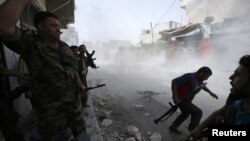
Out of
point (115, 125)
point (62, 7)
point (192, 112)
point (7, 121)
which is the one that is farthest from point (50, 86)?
point (62, 7)

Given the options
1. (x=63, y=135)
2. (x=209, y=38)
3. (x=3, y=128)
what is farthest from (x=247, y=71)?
(x=209, y=38)

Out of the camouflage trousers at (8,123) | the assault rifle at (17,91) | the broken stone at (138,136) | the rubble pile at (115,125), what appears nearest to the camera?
the camouflage trousers at (8,123)

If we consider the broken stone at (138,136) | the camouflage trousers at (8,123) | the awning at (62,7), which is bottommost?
the broken stone at (138,136)

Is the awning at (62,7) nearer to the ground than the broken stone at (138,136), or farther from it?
farther from it

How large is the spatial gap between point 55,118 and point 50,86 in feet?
0.92

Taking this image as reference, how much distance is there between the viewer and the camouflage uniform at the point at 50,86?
1.79 m

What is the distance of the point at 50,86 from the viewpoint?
183 centimetres

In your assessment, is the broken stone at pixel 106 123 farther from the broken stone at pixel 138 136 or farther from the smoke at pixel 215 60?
the smoke at pixel 215 60

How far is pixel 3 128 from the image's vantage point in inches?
92.4

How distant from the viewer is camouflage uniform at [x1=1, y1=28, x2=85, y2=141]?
179 centimetres

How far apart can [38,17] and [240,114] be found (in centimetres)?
184

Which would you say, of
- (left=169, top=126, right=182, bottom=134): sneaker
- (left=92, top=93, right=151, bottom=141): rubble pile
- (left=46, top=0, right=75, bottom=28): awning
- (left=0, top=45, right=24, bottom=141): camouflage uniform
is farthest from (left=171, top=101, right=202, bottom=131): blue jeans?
(left=46, top=0, right=75, bottom=28): awning

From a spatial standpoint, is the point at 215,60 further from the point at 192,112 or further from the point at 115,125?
the point at 115,125

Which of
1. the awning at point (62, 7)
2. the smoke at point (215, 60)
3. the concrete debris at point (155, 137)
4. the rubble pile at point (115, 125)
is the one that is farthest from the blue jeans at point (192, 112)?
the awning at point (62, 7)
